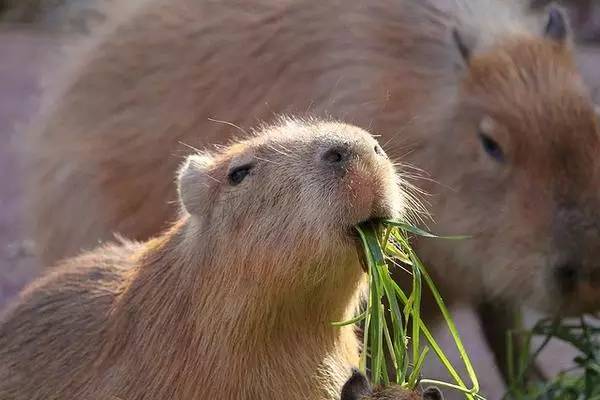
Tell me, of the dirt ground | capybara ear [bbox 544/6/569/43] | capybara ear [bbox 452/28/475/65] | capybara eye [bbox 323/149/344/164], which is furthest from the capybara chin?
the dirt ground

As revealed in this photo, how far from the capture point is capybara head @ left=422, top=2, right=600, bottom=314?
11.2 feet

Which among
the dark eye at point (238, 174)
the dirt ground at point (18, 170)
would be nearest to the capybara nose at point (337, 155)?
the dark eye at point (238, 174)

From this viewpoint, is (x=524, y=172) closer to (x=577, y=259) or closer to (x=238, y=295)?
(x=577, y=259)

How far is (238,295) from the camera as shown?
2.41 metres

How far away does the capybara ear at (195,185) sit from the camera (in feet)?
8.49

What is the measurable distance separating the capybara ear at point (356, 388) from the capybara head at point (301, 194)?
260 millimetres

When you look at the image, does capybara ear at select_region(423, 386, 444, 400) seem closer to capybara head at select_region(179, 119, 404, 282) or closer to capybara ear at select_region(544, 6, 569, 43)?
capybara head at select_region(179, 119, 404, 282)

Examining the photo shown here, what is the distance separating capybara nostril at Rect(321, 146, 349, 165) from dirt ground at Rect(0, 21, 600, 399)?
237 centimetres

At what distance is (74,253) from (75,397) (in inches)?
68.8

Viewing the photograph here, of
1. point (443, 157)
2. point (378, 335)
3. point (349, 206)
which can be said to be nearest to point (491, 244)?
point (443, 157)

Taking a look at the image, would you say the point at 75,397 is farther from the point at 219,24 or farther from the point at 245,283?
the point at 219,24

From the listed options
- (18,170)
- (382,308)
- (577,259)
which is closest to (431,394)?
(382,308)

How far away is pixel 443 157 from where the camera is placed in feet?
12.6

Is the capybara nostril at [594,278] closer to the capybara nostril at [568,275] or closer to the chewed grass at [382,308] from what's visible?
the capybara nostril at [568,275]
